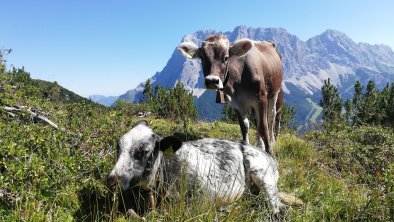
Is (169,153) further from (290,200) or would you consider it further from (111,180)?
(290,200)

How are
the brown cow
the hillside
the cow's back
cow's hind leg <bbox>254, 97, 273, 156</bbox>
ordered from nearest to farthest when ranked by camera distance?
the hillside
the brown cow
cow's hind leg <bbox>254, 97, 273, 156</bbox>
the cow's back

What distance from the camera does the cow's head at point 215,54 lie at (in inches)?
288

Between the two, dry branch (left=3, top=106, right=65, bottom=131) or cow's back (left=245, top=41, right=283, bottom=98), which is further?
cow's back (left=245, top=41, right=283, bottom=98)

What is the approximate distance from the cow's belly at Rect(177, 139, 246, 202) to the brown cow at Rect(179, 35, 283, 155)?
5.58 feet

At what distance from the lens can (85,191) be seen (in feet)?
17.5

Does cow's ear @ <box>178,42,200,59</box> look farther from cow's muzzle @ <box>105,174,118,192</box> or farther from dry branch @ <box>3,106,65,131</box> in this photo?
cow's muzzle @ <box>105,174,118,192</box>

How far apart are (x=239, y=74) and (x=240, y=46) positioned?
763 mm

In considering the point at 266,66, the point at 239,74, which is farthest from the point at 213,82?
the point at 266,66

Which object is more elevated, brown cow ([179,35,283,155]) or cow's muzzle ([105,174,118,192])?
brown cow ([179,35,283,155])

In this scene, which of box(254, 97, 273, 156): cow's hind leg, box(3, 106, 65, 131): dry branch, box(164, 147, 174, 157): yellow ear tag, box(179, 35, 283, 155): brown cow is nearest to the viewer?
box(164, 147, 174, 157): yellow ear tag

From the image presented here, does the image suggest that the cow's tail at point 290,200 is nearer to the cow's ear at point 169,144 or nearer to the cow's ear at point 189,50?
the cow's ear at point 169,144

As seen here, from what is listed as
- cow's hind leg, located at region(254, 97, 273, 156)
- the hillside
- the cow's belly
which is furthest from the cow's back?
the cow's belly

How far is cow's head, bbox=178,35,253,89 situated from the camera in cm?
732

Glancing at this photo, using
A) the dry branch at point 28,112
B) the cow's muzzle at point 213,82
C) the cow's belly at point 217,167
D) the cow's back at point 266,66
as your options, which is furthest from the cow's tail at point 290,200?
the dry branch at point 28,112
